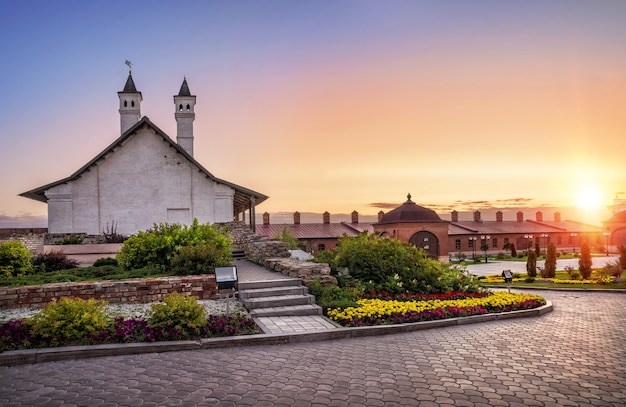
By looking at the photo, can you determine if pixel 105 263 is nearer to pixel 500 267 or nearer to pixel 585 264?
pixel 585 264

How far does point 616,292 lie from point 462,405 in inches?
668

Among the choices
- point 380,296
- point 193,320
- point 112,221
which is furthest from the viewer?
point 112,221

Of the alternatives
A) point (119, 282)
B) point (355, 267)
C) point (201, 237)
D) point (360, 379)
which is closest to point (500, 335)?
point (360, 379)

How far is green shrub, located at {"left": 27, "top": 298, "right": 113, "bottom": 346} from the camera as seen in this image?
8430mm

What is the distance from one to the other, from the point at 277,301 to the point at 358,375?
17.1 feet

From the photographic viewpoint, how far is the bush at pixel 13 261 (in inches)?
560

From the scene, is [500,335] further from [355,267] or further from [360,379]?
[355,267]

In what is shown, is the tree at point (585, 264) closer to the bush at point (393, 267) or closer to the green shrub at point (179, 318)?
the bush at point (393, 267)

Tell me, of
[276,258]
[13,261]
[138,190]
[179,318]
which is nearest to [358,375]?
[179,318]

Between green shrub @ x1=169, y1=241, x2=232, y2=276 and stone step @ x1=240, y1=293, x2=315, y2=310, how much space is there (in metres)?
1.95

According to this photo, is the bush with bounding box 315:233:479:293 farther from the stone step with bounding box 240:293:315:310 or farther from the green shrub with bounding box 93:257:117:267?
the green shrub with bounding box 93:257:117:267

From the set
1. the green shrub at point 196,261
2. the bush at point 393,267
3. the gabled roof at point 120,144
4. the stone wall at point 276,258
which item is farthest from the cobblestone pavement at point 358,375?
the gabled roof at point 120,144

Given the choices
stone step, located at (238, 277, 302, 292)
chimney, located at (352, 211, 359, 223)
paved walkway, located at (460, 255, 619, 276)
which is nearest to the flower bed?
stone step, located at (238, 277, 302, 292)

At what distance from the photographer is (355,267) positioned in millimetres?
14922
